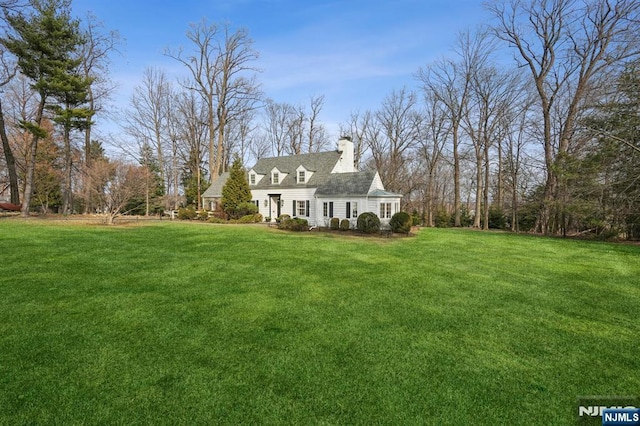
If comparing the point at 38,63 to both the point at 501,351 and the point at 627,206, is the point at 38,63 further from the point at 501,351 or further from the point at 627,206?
the point at 627,206

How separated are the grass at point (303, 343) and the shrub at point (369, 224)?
30.7ft

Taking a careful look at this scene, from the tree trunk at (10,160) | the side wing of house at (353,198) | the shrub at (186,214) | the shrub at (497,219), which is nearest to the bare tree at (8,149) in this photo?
the tree trunk at (10,160)

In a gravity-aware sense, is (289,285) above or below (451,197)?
below

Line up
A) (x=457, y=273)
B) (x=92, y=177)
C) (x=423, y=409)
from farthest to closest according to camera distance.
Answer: (x=92, y=177), (x=457, y=273), (x=423, y=409)

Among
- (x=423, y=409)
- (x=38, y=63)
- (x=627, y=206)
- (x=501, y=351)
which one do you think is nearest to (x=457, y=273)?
(x=501, y=351)

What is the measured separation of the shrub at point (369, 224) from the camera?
693 inches

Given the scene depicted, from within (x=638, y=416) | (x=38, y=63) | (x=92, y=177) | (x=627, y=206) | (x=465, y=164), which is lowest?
(x=638, y=416)

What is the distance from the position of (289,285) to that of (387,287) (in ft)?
7.21

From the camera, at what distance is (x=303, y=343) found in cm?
405

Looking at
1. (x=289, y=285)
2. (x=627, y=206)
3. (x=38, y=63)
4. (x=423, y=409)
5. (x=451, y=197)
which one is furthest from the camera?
(x=451, y=197)

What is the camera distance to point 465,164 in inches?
1398

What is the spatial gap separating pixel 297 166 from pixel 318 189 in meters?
4.66

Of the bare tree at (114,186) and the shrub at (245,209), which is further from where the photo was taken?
the shrub at (245,209)

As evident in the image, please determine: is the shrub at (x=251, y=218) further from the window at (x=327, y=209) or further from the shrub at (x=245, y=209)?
the window at (x=327, y=209)
